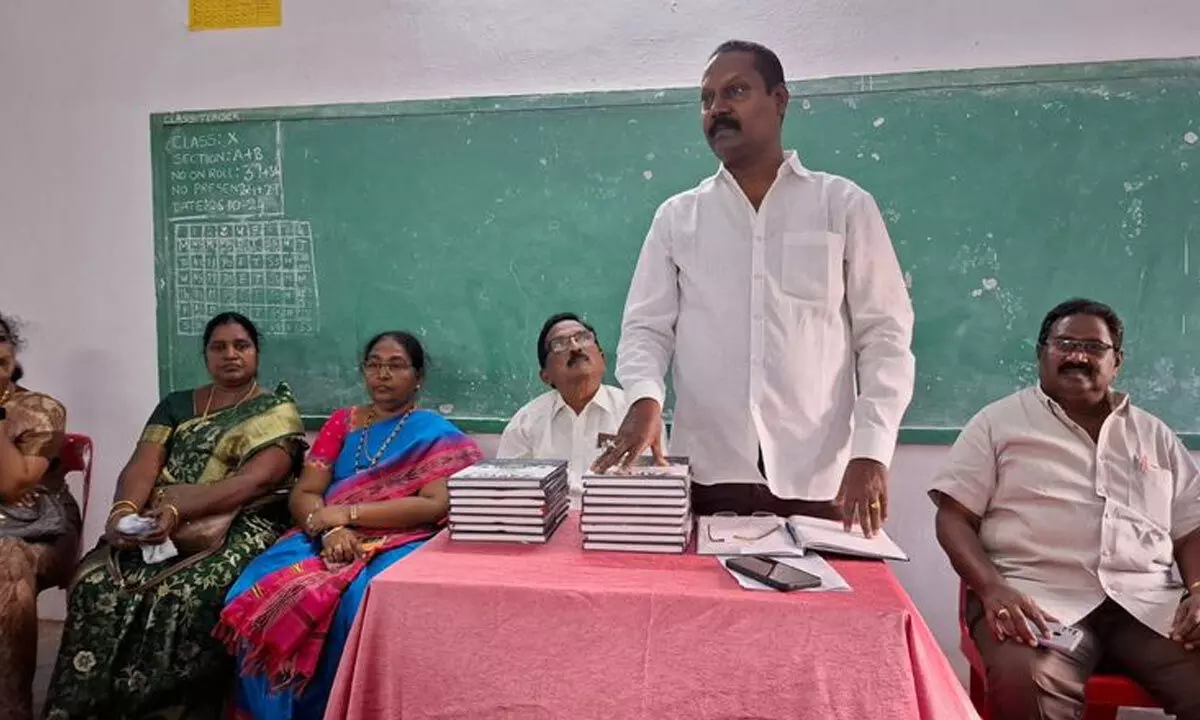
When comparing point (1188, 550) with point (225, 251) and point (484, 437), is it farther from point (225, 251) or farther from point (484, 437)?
point (225, 251)

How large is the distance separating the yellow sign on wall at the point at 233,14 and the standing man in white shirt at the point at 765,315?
2.21 m

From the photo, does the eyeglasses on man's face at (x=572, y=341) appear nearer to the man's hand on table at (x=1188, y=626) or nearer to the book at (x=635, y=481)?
the book at (x=635, y=481)

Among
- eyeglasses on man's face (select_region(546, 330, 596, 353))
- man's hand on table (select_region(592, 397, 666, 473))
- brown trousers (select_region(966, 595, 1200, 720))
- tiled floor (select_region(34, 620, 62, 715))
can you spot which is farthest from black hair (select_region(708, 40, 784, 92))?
tiled floor (select_region(34, 620, 62, 715))

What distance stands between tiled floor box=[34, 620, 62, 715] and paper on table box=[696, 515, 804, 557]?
7.70ft

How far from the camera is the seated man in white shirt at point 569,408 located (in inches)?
104

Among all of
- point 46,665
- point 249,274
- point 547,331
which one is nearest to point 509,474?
point 547,331

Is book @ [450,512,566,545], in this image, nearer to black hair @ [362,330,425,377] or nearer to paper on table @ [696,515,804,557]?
paper on table @ [696,515,804,557]

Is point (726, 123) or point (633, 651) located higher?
point (726, 123)

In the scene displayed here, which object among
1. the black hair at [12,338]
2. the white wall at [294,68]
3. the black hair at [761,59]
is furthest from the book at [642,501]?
the black hair at [12,338]

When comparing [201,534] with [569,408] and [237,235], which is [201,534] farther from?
[237,235]

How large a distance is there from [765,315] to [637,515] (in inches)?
22.0

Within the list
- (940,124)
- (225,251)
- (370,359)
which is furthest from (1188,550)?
(225,251)

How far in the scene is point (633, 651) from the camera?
1.22 meters

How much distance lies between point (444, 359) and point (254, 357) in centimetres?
68
